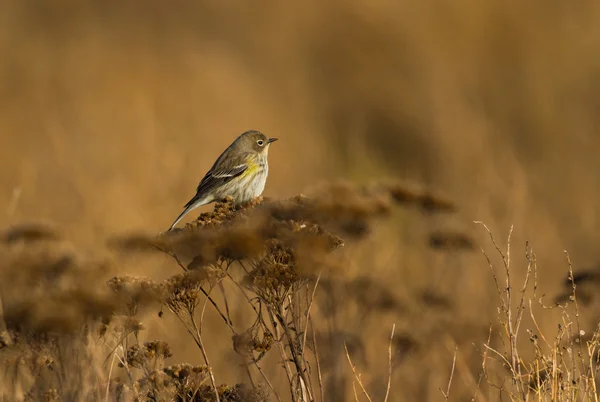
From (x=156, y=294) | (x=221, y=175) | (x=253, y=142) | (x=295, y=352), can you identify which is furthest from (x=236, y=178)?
(x=156, y=294)

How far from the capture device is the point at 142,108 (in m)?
18.0

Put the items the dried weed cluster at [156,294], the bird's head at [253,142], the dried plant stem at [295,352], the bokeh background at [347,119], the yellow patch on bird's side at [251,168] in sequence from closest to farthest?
the dried weed cluster at [156,294] → the dried plant stem at [295,352] → the yellow patch on bird's side at [251,168] → the bird's head at [253,142] → the bokeh background at [347,119]

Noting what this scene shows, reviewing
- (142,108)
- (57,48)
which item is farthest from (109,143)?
(57,48)

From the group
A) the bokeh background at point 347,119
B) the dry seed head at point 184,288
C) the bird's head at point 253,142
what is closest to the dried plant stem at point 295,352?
the dry seed head at point 184,288

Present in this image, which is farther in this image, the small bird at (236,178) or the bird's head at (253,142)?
the bird's head at (253,142)

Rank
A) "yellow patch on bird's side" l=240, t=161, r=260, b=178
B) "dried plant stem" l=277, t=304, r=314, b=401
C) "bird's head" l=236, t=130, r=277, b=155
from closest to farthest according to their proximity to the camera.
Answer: "dried plant stem" l=277, t=304, r=314, b=401 → "yellow patch on bird's side" l=240, t=161, r=260, b=178 → "bird's head" l=236, t=130, r=277, b=155

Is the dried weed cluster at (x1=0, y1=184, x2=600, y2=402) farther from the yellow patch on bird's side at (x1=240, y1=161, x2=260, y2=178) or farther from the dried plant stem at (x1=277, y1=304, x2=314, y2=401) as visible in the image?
the yellow patch on bird's side at (x1=240, y1=161, x2=260, y2=178)

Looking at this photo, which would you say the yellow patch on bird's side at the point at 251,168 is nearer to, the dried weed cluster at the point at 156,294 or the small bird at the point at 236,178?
the small bird at the point at 236,178

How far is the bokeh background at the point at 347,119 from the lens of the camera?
11.9m

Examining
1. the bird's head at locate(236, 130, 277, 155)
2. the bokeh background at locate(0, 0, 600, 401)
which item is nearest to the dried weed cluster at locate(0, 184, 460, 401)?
the bokeh background at locate(0, 0, 600, 401)

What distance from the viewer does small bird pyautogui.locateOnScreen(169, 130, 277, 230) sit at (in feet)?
30.2

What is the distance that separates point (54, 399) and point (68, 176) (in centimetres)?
1066

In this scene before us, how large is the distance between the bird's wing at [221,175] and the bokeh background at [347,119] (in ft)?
5.74

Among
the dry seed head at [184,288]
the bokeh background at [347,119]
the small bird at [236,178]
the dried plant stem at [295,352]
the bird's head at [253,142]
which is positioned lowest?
the dried plant stem at [295,352]
